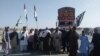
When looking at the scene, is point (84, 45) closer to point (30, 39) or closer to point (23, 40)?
point (23, 40)

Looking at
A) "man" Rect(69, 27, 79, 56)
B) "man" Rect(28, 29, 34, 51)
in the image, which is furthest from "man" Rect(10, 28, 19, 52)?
"man" Rect(69, 27, 79, 56)

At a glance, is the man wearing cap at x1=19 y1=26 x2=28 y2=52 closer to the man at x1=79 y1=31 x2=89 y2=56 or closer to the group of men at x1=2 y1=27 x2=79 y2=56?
the group of men at x1=2 y1=27 x2=79 y2=56

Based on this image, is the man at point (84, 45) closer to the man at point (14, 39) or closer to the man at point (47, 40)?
the man at point (47, 40)

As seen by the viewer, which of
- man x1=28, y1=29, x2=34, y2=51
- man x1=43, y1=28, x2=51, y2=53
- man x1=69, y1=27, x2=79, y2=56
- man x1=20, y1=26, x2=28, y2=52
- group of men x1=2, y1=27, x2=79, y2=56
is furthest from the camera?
man x1=28, y1=29, x2=34, y2=51

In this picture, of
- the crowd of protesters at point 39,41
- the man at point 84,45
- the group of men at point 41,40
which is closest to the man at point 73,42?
the man at point 84,45

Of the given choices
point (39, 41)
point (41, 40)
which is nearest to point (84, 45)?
point (41, 40)

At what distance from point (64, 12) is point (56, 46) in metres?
13.7

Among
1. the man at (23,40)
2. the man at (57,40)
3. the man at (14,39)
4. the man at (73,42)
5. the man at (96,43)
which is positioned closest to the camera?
the man at (96,43)

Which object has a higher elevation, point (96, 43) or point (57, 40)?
point (96, 43)

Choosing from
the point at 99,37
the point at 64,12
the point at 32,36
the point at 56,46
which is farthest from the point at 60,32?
the point at 64,12

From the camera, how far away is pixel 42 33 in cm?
2245

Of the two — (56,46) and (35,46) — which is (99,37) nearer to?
(56,46)

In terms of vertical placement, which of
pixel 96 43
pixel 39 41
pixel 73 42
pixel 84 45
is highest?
pixel 96 43

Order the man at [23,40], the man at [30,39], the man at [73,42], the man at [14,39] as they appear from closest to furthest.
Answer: the man at [73,42]
the man at [14,39]
the man at [23,40]
the man at [30,39]
